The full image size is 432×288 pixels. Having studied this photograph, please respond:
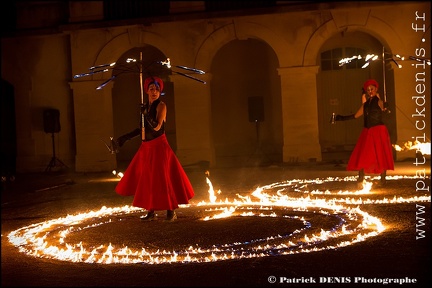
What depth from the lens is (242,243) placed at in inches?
302

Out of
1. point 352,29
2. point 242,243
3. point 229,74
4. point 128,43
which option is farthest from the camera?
point 229,74

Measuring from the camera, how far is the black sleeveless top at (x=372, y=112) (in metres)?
12.8

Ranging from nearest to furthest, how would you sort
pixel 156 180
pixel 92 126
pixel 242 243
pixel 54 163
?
pixel 242 243
pixel 156 180
pixel 54 163
pixel 92 126

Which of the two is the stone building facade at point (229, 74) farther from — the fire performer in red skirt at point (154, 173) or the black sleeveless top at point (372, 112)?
the fire performer in red skirt at point (154, 173)

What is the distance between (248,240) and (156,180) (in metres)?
2.09

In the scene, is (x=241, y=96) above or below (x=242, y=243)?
above

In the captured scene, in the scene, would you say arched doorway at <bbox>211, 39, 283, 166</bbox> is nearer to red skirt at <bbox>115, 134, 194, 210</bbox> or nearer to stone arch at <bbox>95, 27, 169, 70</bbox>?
stone arch at <bbox>95, 27, 169, 70</bbox>

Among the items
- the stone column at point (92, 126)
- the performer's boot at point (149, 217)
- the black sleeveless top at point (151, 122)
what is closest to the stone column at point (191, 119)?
the stone column at point (92, 126)

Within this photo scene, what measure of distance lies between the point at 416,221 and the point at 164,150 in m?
3.46

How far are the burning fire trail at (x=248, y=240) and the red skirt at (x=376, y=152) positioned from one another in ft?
1.38

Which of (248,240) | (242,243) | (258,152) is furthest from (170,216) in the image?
(258,152)

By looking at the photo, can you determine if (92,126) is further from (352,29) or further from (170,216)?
(170,216)

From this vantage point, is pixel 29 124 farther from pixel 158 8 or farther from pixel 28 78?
pixel 158 8

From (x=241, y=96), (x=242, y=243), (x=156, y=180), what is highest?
(x=241, y=96)
